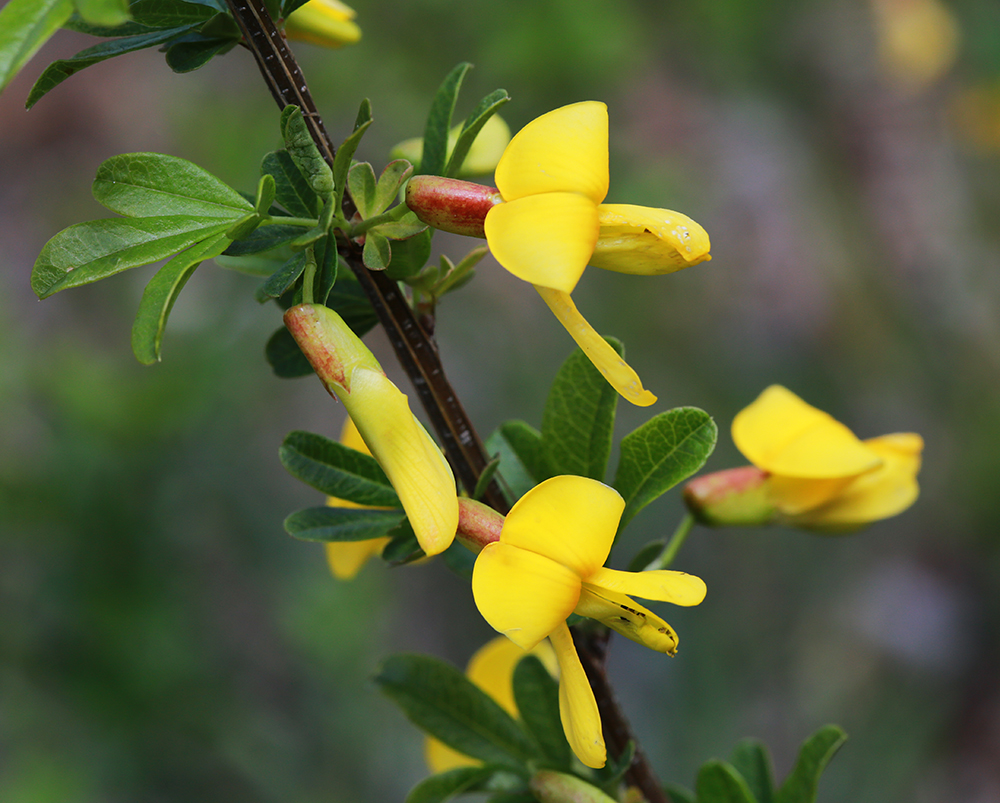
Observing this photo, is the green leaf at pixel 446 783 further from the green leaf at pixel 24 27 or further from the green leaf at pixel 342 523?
the green leaf at pixel 24 27

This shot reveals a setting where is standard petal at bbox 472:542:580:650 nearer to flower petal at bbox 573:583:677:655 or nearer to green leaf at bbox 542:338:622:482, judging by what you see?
flower petal at bbox 573:583:677:655

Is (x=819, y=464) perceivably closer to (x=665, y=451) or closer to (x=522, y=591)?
(x=665, y=451)

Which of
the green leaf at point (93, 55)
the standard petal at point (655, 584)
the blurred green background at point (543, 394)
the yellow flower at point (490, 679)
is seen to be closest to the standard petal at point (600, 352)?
the standard petal at point (655, 584)

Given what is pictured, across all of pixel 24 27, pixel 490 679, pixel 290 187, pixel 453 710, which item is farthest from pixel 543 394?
pixel 24 27

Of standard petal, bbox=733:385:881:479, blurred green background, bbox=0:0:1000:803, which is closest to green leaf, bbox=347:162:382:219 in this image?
standard petal, bbox=733:385:881:479

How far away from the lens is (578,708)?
0.46 meters

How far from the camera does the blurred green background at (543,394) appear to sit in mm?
1779

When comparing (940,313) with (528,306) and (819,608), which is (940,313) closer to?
(819,608)

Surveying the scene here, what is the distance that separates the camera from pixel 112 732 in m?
1.74

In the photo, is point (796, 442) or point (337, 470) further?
point (796, 442)

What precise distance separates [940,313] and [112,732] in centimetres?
372

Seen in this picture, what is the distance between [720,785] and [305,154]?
0.57m

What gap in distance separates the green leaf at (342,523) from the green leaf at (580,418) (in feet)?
0.43

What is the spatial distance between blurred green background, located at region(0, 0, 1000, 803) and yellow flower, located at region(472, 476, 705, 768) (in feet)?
5.09
